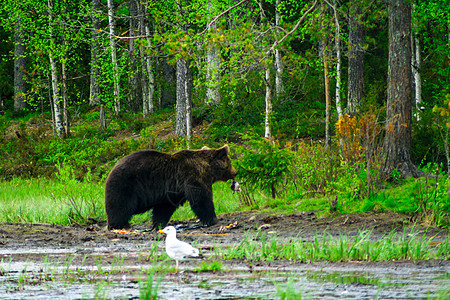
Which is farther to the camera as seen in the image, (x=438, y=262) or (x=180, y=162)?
(x=180, y=162)

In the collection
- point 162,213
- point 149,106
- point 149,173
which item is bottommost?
point 162,213

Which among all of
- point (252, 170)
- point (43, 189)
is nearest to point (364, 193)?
point (252, 170)

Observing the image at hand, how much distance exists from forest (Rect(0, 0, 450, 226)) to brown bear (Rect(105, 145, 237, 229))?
1.41 meters

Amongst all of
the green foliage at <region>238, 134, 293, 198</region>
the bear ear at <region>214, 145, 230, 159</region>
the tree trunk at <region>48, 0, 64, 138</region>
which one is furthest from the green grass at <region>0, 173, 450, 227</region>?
the tree trunk at <region>48, 0, 64, 138</region>

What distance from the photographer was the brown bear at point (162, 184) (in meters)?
10.5

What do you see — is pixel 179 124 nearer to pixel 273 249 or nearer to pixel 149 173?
pixel 149 173

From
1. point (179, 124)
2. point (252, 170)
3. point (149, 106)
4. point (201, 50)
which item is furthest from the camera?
point (149, 106)

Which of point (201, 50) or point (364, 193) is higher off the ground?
point (201, 50)

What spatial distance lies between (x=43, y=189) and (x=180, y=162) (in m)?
6.95

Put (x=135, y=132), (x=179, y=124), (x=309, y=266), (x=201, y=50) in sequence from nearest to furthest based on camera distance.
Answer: (x=309, y=266)
(x=201, y=50)
(x=179, y=124)
(x=135, y=132)

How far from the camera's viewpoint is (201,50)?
38.0 ft

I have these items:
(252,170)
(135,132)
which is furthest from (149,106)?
(252,170)

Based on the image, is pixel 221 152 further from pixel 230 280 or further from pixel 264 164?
pixel 230 280

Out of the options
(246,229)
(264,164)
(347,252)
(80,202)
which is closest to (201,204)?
(246,229)
